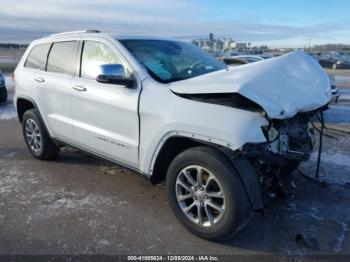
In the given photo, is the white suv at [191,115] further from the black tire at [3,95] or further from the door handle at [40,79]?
the black tire at [3,95]

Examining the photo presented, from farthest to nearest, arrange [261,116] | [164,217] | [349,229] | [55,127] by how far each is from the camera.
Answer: [55,127], [164,217], [349,229], [261,116]

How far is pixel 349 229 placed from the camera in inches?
140

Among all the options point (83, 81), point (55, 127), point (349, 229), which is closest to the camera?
point (349, 229)

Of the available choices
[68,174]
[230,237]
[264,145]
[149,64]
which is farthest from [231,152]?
[68,174]

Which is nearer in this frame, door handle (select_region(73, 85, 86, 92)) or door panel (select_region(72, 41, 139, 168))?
door panel (select_region(72, 41, 139, 168))

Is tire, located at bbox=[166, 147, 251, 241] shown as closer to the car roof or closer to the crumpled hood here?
the crumpled hood

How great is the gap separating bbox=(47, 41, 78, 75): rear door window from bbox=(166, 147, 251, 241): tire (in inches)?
82.2

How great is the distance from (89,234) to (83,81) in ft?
5.95

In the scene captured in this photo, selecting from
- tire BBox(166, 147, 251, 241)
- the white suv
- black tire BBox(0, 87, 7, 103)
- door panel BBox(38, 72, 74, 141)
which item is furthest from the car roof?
black tire BBox(0, 87, 7, 103)

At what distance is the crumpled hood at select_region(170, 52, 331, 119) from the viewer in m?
3.01

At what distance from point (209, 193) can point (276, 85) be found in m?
1.12

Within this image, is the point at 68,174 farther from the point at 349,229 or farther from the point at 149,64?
the point at 349,229

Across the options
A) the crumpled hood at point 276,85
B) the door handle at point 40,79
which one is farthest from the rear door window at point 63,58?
the crumpled hood at point 276,85

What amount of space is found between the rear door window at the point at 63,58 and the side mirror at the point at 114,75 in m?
1.10
